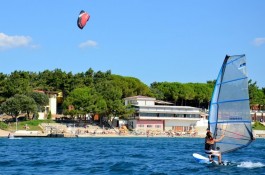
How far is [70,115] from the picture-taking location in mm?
99688

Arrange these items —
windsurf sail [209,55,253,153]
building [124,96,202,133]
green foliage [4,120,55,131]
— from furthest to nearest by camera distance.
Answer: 1. building [124,96,202,133]
2. green foliage [4,120,55,131]
3. windsurf sail [209,55,253,153]

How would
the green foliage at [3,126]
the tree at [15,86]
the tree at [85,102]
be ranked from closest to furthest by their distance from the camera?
the green foliage at [3,126]
the tree at [85,102]
the tree at [15,86]

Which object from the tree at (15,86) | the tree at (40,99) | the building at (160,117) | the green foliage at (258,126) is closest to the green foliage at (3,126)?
the tree at (15,86)

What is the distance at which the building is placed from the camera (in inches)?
4168

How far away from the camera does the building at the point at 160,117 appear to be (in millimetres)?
105875

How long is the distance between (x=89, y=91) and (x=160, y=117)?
1740 centimetres

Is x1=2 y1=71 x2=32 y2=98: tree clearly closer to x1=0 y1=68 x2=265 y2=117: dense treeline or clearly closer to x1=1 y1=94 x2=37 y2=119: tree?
x1=0 y1=68 x2=265 y2=117: dense treeline

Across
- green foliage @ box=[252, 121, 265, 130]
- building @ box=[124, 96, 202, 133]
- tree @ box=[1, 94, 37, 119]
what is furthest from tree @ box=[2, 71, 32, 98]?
green foliage @ box=[252, 121, 265, 130]

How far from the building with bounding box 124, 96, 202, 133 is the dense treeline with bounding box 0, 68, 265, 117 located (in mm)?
4729

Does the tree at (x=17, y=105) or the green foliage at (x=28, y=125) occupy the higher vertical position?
the tree at (x=17, y=105)

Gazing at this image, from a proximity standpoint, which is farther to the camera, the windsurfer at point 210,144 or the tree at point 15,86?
the tree at point 15,86

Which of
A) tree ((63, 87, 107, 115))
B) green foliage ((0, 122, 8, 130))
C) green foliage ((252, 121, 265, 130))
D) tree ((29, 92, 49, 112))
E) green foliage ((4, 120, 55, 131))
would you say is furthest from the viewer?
green foliage ((252, 121, 265, 130))

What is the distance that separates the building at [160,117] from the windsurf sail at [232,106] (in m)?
76.0

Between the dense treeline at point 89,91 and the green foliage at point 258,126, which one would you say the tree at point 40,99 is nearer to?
the dense treeline at point 89,91
